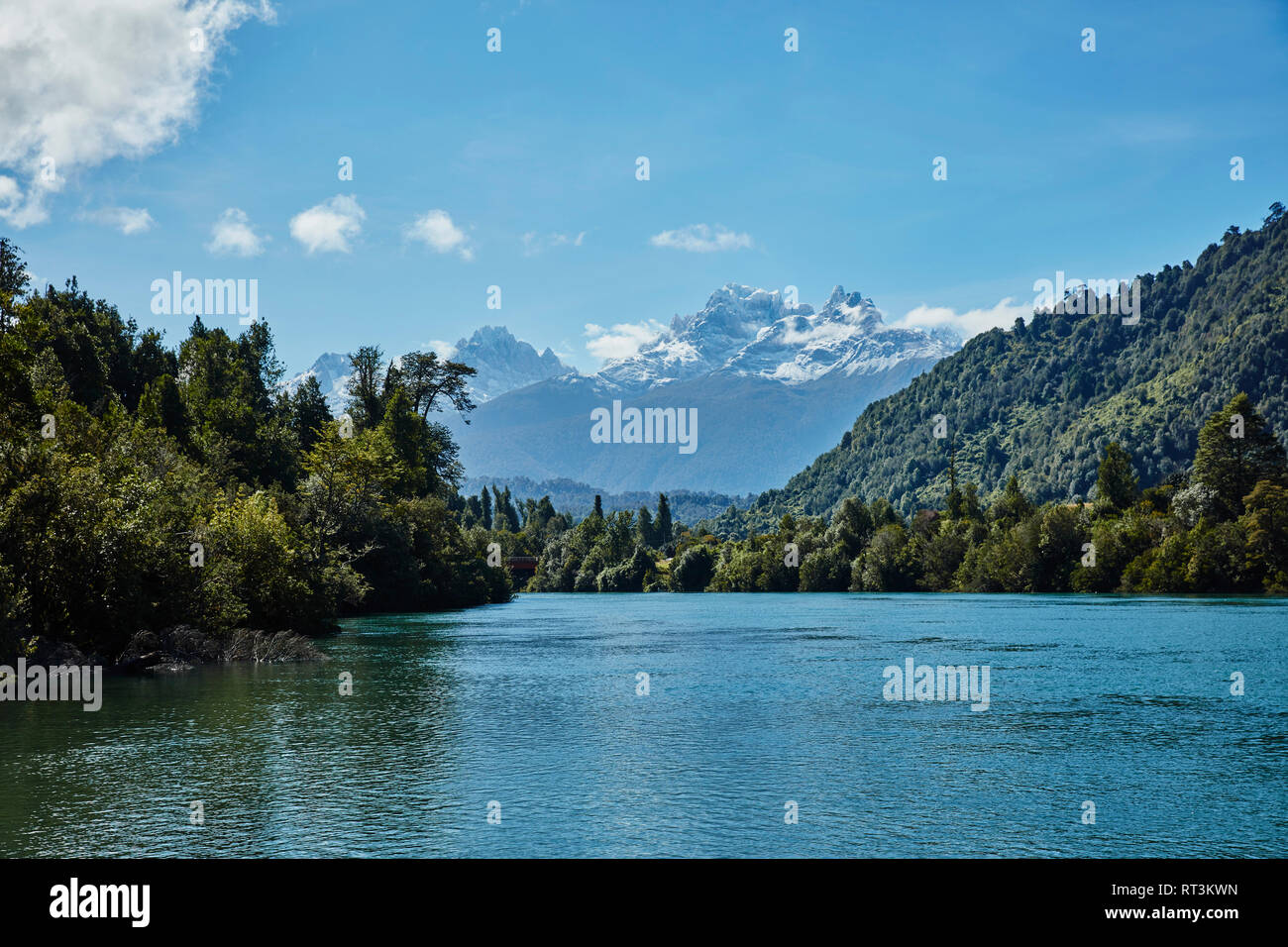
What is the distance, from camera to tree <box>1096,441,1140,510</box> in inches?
6673

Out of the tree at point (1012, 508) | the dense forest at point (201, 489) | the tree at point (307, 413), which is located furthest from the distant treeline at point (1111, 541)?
the tree at point (307, 413)

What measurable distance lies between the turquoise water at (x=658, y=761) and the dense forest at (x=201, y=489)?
5551mm

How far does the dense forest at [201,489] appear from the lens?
156 feet

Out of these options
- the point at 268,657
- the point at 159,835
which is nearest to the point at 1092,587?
the point at 268,657

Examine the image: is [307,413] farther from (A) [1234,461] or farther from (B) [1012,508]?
(B) [1012,508]

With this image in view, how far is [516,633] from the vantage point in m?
82.3

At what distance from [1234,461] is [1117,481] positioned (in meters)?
32.8

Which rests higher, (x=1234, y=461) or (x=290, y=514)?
(x=1234, y=461)

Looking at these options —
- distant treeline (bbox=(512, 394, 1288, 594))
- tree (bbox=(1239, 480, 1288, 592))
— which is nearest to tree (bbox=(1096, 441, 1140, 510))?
distant treeline (bbox=(512, 394, 1288, 594))

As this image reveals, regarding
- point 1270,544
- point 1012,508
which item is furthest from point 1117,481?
point 1270,544

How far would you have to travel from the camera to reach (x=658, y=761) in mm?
30719

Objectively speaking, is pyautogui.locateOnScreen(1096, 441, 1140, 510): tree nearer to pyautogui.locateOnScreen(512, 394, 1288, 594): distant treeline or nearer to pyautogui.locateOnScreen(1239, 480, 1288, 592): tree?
pyautogui.locateOnScreen(512, 394, 1288, 594): distant treeline

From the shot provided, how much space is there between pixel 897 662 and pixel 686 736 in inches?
1019
